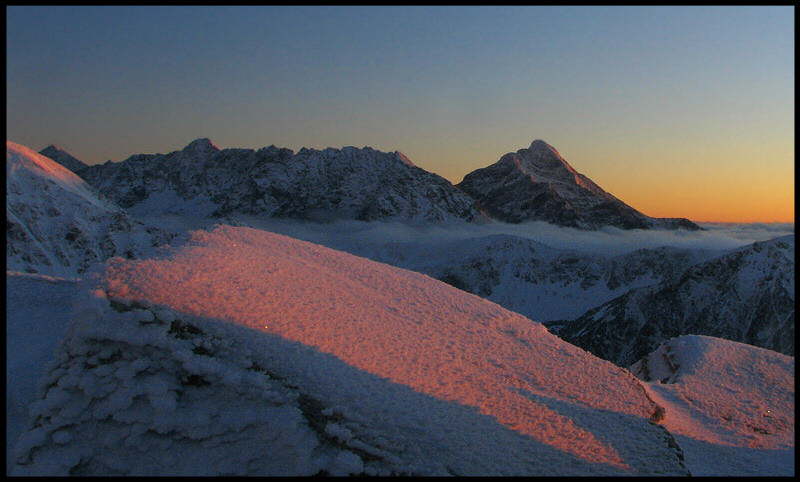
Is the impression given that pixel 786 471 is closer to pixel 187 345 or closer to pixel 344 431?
pixel 344 431

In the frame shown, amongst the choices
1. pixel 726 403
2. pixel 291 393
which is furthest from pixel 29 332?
→ pixel 726 403

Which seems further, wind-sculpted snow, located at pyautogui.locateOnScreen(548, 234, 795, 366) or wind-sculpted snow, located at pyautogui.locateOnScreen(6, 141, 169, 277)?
wind-sculpted snow, located at pyautogui.locateOnScreen(6, 141, 169, 277)

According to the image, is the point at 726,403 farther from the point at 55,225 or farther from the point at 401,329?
the point at 55,225

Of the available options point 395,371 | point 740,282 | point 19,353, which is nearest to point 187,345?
point 395,371

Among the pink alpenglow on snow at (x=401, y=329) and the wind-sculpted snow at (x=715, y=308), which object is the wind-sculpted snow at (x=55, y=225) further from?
the pink alpenglow on snow at (x=401, y=329)

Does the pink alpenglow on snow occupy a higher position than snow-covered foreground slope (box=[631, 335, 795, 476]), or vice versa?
the pink alpenglow on snow

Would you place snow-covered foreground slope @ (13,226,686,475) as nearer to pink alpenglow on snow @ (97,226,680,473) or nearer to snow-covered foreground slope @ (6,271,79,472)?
pink alpenglow on snow @ (97,226,680,473)

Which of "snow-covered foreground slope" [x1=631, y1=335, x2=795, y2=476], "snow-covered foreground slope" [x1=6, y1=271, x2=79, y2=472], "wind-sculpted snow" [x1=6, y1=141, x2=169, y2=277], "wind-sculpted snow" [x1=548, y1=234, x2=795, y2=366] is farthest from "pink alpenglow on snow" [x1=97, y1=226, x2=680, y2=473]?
"wind-sculpted snow" [x1=6, y1=141, x2=169, y2=277]
